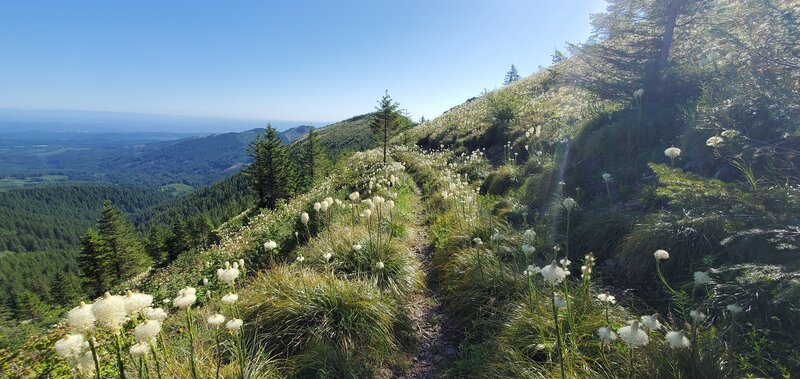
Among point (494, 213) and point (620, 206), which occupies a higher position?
point (620, 206)

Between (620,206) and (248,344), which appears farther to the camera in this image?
(620,206)

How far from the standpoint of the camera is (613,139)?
781 centimetres

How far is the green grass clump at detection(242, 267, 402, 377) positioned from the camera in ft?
14.0

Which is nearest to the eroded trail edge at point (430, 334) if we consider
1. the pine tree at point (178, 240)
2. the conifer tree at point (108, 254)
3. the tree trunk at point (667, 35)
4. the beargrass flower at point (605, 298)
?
the beargrass flower at point (605, 298)

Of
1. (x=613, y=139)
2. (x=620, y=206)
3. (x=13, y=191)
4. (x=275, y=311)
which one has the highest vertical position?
(x=613, y=139)

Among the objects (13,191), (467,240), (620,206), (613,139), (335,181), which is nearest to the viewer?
(620,206)

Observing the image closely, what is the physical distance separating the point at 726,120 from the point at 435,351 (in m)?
4.39

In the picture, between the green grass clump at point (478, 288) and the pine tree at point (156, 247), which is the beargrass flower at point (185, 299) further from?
the pine tree at point (156, 247)

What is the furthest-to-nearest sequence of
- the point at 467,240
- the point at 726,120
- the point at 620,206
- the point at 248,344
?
the point at 467,240 → the point at 620,206 → the point at 248,344 → the point at 726,120

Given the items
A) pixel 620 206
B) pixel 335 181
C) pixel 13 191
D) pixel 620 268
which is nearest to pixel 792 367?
pixel 620 268

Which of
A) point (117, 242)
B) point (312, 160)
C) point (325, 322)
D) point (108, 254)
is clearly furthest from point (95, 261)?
point (325, 322)

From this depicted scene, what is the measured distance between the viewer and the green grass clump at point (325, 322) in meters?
4.26

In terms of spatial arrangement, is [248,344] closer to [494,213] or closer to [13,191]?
A: [494,213]

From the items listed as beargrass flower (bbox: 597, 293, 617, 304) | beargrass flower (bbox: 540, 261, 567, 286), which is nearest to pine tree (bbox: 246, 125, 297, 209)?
beargrass flower (bbox: 597, 293, 617, 304)
